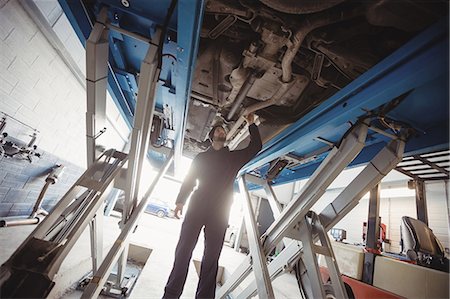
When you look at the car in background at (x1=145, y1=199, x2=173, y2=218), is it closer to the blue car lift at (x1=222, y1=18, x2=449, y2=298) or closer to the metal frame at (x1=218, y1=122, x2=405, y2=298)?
the blue car lift at (x1=222, y1=18, x2=449, y2=298)

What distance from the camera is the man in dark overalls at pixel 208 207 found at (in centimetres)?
174

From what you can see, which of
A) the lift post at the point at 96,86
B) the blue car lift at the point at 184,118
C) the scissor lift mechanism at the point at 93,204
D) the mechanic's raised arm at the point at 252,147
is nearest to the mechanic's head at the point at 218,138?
the mechanic's raised arm at the point at 252,147

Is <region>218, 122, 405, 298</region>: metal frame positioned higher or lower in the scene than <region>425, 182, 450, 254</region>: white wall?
lower

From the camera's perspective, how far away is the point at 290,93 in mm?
1949

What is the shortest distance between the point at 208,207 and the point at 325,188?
1036 millimetres

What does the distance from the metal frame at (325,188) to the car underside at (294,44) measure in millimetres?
527

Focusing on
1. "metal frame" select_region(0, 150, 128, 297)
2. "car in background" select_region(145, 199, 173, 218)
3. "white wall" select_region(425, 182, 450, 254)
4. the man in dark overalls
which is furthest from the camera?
"car in background" select_region(145, 199, 173, 218)

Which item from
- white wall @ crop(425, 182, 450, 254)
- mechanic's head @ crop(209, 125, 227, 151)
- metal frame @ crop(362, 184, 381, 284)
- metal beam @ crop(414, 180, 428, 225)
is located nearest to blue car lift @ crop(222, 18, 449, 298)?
mechanic's head @ crop(209, 125, 227, 151)

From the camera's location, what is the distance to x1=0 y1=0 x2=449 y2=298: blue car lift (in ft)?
3.57

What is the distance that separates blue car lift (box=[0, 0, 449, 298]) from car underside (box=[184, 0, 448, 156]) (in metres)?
0.19

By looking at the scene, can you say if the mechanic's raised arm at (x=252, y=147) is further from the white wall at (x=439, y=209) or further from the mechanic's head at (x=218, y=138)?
the white wall at (x=439, y=209)

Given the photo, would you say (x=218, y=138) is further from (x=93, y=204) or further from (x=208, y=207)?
(x=93, y=204)

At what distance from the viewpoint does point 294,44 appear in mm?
1316

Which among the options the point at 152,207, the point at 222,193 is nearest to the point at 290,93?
the point at 222,193
